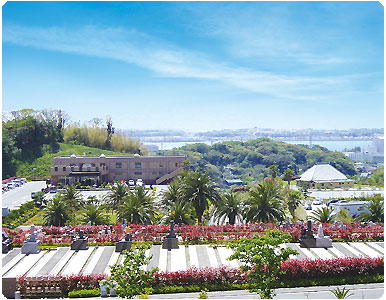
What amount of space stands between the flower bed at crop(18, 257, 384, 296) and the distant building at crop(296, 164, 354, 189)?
166ft

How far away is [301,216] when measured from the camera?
112 ft

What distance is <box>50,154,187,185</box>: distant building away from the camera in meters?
47.7

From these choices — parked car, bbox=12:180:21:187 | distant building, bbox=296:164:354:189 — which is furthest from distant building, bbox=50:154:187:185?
distant building, bbox=296:164:354:189

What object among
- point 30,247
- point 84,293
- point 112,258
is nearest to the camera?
point 84,293

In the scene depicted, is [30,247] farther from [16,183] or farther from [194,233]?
[16,183]

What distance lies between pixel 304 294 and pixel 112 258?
25.5ft

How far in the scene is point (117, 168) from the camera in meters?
50.6

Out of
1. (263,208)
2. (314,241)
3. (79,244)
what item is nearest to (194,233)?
(263,208)

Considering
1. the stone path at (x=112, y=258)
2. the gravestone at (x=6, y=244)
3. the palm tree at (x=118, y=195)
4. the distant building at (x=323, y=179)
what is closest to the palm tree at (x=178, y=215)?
the stone path at (x=112, y=258)

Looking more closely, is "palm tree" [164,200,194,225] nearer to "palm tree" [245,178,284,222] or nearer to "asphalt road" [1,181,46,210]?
"palm tree" [245,178,284,222]

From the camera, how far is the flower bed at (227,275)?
1232 cm

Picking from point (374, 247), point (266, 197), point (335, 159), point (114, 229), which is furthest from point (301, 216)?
point (335, 159)

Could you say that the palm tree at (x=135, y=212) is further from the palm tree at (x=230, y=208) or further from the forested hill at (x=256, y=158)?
the forested hill at (x=256, y=158)

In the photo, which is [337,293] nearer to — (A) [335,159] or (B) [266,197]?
(B) [266,197]
